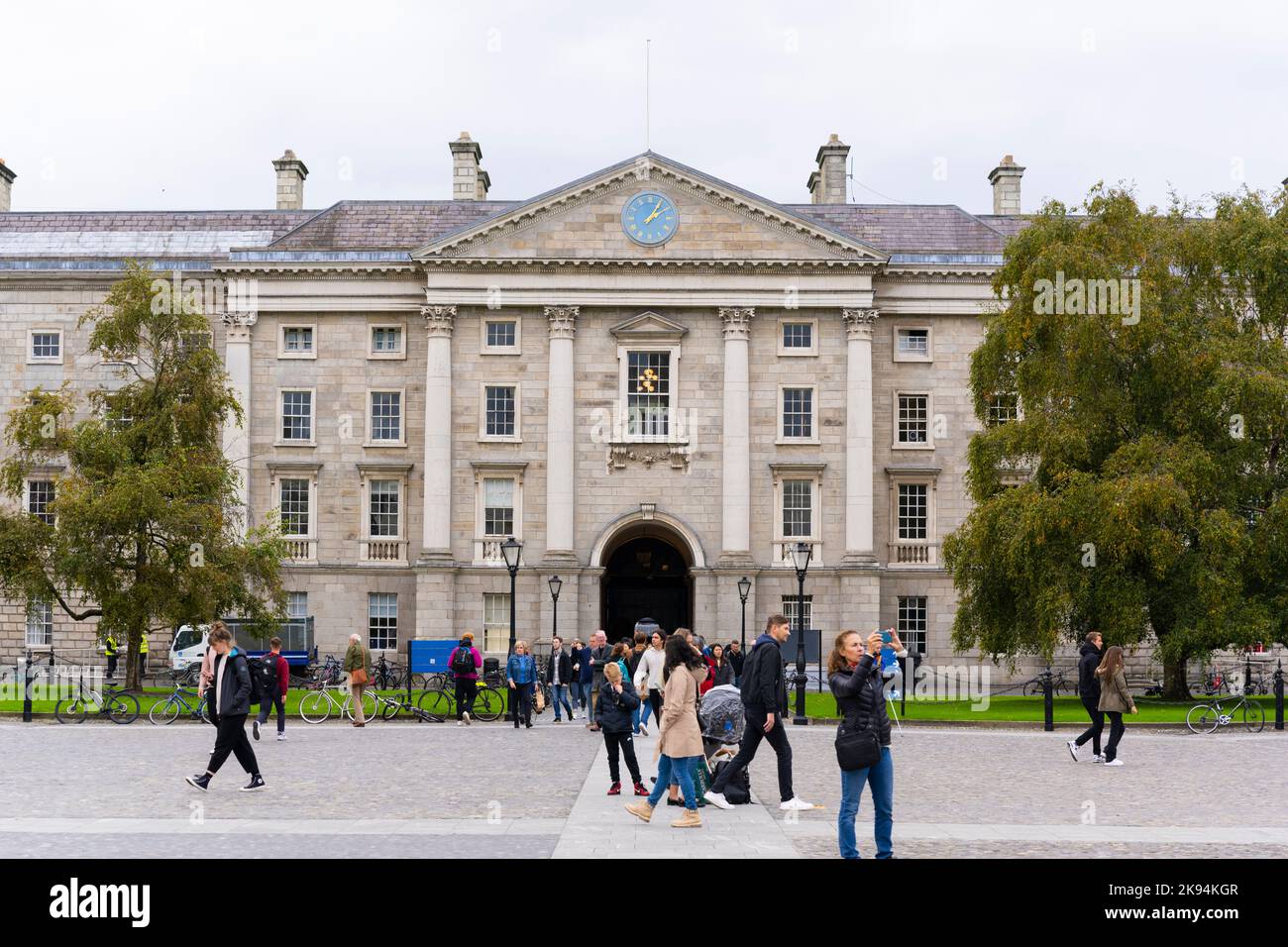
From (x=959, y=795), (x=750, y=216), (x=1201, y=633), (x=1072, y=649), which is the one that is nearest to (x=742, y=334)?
(x=750, y=216)

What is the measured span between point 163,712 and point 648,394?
24309 millimetres

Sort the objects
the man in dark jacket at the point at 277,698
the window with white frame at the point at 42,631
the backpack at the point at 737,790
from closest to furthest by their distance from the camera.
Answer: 1. the backpack at the point at 737,790
2. the man in dark jacket at the point at 277,698
3. the window with white frame at the point at 42,631

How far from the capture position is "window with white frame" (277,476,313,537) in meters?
51.2

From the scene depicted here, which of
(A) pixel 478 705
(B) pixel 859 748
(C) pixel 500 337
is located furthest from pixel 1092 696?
(C) pixel 500 337

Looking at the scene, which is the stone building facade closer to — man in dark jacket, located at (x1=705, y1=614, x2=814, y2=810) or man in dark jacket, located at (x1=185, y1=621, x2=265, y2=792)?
man in dark jacket, located at (x1=185, y1=621, x2=265, y2=792)

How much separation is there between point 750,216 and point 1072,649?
749 inches

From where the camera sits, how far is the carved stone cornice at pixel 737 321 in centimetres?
5041

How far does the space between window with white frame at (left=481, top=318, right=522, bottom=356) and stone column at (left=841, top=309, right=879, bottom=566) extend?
11.6 m

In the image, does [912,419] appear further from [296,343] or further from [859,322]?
[296,343]

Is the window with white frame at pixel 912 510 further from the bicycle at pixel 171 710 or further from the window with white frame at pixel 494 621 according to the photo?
the bicycle at pixel 171 710

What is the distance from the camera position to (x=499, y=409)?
50.9 meters

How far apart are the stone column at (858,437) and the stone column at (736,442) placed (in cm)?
345

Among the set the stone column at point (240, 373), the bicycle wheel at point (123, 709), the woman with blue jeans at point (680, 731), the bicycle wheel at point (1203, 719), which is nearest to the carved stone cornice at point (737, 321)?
the stone column at point (240, 373)

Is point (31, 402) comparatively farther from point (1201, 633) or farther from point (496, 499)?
point (1201, 633)
